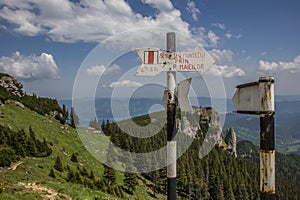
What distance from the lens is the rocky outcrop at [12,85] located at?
197 feet

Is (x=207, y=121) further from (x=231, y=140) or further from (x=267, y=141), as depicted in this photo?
(x=231, y=140)

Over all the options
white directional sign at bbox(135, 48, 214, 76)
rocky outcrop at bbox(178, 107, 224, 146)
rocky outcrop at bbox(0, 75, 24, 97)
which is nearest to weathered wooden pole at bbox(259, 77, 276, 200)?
rocky outcrop at bbox(178, 107, 224, 146)

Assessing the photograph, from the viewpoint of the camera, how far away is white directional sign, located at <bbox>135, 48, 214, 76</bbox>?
14.0 feet

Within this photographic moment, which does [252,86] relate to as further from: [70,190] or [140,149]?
[140,149]

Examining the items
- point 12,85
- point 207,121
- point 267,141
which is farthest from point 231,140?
point 267,141

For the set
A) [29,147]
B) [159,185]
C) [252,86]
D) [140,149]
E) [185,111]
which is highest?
[252,86]

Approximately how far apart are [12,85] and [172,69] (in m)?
65.7

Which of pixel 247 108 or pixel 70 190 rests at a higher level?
pixel 247 108

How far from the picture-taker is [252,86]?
119 inches

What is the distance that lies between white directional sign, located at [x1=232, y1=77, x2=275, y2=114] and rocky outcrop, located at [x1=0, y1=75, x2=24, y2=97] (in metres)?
63.7

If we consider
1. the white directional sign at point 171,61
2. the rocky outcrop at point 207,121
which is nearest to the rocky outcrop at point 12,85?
the white directional sign at point 171,61

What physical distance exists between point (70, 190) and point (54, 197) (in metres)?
1.50

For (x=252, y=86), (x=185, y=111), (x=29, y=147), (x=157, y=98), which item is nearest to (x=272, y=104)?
(x=252, y=86)

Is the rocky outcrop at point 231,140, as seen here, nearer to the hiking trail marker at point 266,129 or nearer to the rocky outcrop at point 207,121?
the rocky outcrop at point 207,121
